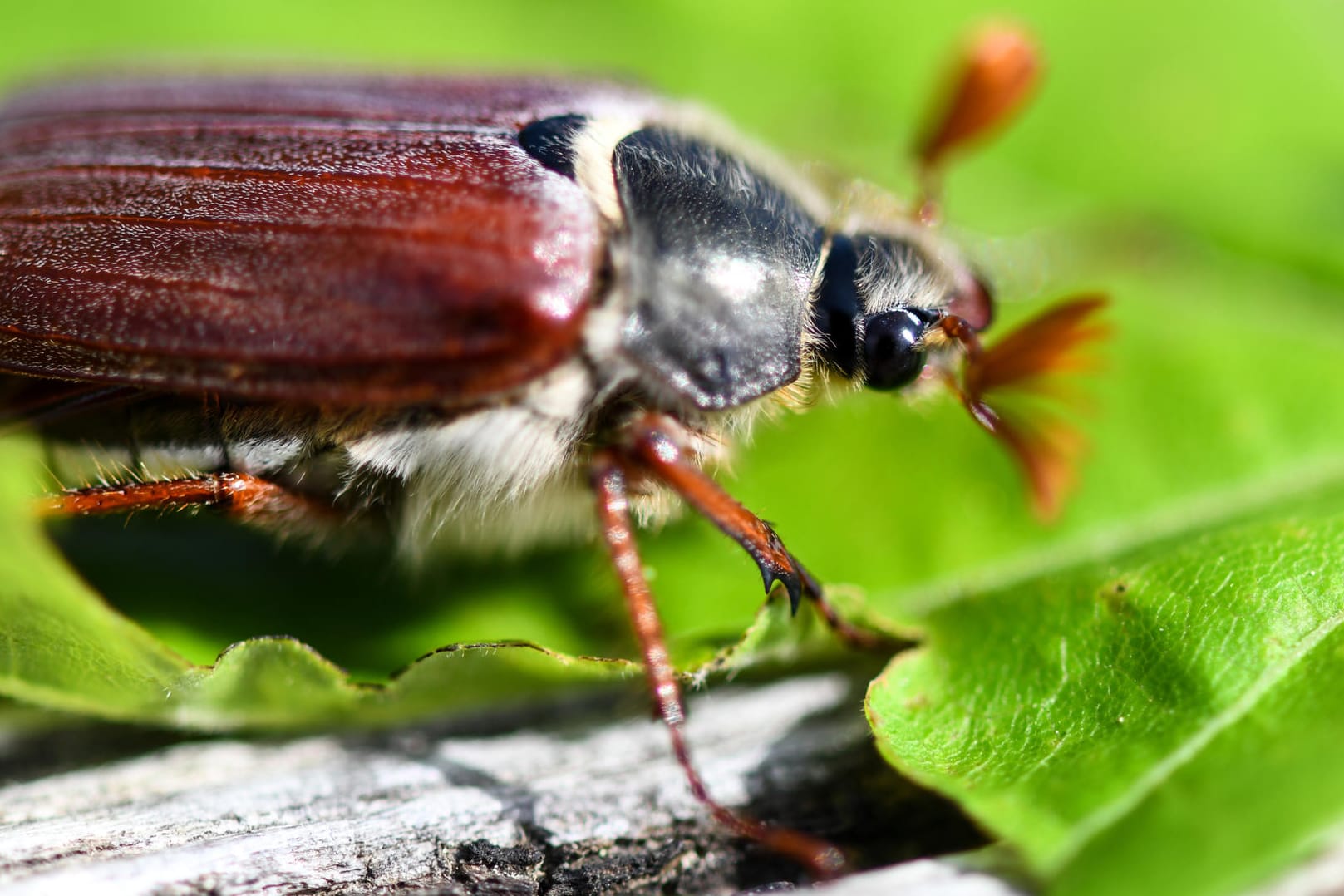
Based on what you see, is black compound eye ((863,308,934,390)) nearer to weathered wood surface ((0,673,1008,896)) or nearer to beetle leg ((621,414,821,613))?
beetle leg ((621,414,821,613))

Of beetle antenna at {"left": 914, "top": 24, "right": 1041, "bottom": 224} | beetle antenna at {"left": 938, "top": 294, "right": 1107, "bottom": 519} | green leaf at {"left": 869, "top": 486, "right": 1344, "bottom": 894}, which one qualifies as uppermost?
beetle antenna at {"left": 914, "top": 24, "right": 1041, "bottom": 224}

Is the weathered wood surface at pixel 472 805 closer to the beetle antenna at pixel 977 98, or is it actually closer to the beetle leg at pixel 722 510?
the beetle leg at pixel 722 510

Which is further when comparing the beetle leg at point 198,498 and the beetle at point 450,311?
the beetle leg at point 198,498

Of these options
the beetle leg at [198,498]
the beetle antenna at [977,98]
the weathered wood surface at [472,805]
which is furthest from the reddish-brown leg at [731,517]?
the beetle antenna at [977,98]

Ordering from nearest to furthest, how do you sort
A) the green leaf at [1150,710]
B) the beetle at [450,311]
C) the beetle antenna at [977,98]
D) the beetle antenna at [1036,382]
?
the green leaf at [1150,710]
the beetle at [450,311]
the beetle antenna at [1036,382]
the beetle antenna at [977,98]

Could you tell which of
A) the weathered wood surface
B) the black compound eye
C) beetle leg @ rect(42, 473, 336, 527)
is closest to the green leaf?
the weathered wood surface

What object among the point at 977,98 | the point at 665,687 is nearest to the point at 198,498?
the point at 665,687

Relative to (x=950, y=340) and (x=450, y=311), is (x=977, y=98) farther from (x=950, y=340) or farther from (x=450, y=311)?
(x=450, y=311)
